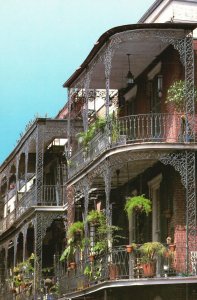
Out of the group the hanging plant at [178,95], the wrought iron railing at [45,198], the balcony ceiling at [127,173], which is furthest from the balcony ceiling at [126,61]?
the wrought iron railing at [45,198]

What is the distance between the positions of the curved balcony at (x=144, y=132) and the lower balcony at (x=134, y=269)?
2838 millimetres

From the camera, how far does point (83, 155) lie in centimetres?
2972

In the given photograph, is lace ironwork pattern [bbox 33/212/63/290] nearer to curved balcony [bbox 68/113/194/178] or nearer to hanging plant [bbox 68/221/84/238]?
hanging plant [bbox 68/221/84/238]

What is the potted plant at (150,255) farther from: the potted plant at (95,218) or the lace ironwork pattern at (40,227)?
the lace ironwork pattern at (40,227)

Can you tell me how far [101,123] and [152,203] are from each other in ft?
8.92

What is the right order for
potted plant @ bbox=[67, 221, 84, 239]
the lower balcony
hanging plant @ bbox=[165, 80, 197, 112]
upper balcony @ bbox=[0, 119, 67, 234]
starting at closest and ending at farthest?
the lower balcony
hanging plant @ bbox=[165, 80, 197, 112]
potted plant @ bbox=[67, 221, 84, 239]
upper balcony @ bbox=[0, 119, 67, 234]

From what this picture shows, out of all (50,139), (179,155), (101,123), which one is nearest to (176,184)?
(179,155)

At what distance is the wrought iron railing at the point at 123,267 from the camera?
965 inches

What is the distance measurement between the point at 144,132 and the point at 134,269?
4.62m

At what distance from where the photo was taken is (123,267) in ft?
83.9

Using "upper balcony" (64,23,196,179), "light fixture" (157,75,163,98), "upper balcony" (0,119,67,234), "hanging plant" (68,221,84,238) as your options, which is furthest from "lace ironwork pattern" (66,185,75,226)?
"light fixture" (157,75,163,98)

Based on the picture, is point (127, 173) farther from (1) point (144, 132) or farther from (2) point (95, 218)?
(2) point (95, 218)

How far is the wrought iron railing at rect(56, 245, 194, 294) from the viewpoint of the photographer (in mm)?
24516

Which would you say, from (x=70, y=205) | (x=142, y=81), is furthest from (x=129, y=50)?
(x=70, y=205)
